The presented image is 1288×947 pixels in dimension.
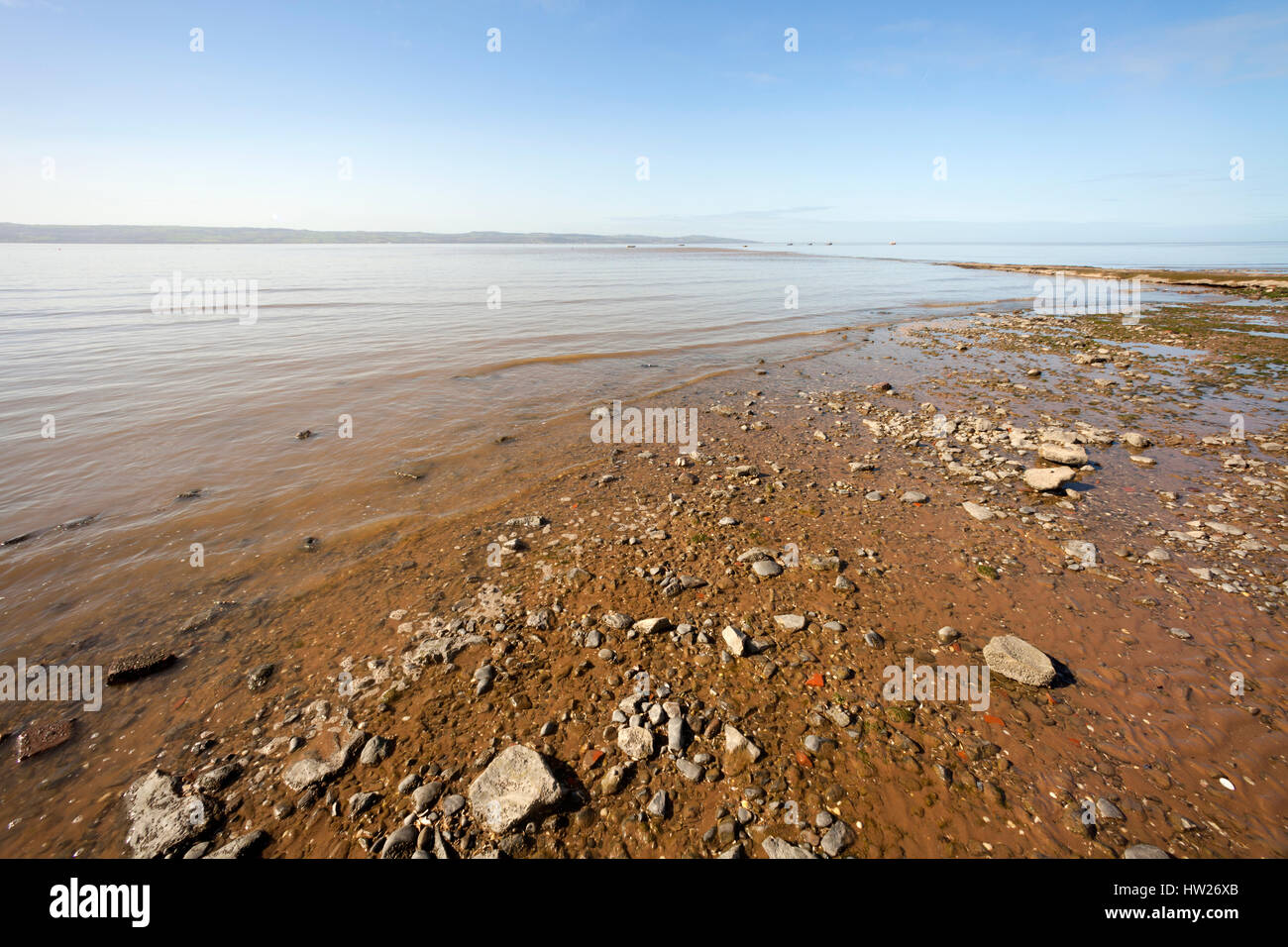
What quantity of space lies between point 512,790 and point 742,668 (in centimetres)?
248

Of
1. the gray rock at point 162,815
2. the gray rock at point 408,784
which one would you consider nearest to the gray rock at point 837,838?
the gray rock at point 408,784

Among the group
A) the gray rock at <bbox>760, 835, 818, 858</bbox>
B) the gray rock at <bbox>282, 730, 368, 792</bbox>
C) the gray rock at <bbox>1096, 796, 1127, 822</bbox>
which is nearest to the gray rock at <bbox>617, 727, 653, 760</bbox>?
the gray rock at <bbox>760, 835, 818, 858</bbox>

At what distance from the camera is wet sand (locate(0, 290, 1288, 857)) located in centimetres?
371

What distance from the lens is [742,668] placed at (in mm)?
5078

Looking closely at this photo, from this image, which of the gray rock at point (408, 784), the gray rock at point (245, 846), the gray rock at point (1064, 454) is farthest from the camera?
the gray rock at point (1064, 454)

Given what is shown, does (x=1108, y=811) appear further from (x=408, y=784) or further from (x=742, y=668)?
(x=408, y=784)

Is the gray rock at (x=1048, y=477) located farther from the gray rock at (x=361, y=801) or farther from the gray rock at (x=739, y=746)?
the gray rock at (x=361, y=801)

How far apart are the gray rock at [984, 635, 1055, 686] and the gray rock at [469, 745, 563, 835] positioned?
447cm

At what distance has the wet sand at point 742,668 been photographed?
3.71 metres

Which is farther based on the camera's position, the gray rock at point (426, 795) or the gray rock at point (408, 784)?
the gray rock at point (408, 784)

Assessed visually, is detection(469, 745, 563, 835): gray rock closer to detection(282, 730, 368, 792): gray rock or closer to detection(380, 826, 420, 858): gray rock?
detection(380, 826, 420, 858): gray rock

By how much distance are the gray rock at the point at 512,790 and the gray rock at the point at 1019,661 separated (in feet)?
14.7
